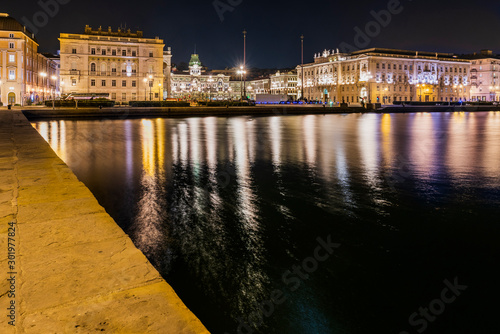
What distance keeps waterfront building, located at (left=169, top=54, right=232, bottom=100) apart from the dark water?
16612 cm

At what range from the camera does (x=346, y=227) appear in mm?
Result: 6512

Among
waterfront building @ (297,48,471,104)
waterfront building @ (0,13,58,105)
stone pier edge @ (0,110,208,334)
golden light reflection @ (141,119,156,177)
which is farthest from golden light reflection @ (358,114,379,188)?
waterfront building @ (297,48,471,104)

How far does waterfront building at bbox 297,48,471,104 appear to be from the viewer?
375ft

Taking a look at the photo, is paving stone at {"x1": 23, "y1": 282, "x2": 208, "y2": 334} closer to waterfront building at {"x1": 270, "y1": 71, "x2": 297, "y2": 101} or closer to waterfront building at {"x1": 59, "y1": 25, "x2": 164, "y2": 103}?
waterfront building at {"x1": 59, "y1": 25, "x2": 164, "y2": 103}

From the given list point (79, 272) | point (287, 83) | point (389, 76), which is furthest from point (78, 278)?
point (287, 83)

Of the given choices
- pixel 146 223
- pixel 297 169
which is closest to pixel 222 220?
pixel 146 223

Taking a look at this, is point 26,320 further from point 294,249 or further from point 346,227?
point 346,227

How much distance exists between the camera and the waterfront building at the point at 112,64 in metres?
77.4

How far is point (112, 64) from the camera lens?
265 ft

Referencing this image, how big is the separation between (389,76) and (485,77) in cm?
4350

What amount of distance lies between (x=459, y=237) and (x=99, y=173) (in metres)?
8.99

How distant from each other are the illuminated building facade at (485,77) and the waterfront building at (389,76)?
822 cm

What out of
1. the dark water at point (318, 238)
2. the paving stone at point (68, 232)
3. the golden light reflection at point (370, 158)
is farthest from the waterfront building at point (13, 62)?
the paving stone at point (68, 232)

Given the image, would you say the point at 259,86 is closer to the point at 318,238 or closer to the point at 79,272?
the point at 318,238
